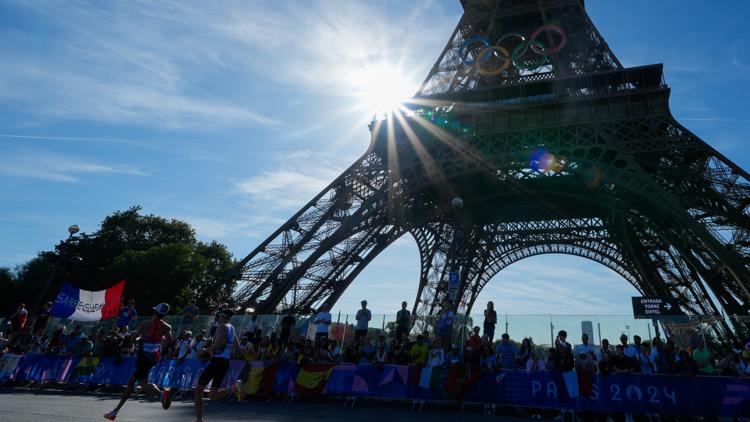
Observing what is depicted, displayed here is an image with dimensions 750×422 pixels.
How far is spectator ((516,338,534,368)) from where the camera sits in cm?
1238

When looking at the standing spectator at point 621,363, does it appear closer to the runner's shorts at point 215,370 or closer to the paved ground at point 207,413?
Result: the paved ground at point 207,413

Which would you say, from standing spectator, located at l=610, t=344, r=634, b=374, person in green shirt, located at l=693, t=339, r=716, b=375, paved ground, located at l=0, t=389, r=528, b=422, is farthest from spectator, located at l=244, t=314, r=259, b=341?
person in green shirt, located at l=693, t=339, r=716, b=375

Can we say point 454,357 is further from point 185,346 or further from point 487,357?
point 185,346

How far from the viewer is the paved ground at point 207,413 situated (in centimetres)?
794

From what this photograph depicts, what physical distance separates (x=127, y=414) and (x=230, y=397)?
4825 millimetres

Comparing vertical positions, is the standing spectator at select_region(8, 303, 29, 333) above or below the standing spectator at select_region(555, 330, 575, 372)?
below

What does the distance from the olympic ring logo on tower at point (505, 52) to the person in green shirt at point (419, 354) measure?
22.9 meters

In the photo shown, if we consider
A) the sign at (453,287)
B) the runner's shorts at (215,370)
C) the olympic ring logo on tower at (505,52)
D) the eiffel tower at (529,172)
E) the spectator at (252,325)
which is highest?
the olympic ring logo on tower at (505,52)

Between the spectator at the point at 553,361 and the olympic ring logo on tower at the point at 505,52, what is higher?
the olympic ring logo on tower at the point at 505,52

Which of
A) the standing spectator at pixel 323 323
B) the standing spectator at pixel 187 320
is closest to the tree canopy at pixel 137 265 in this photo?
the standing spectator at pixel 187 320

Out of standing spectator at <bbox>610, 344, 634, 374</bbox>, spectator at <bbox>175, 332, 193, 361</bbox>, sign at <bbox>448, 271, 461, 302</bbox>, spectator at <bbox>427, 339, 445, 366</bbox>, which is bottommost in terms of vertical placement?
spectator at <bbox>175, 332, 193, 361</bbox>

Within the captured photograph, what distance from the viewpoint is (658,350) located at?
12.3 m

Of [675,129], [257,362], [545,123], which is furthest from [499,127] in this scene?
A: [257,362]

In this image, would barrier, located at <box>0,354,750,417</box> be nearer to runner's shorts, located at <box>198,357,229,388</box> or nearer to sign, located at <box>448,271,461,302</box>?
sign, located at <box>448,271,461,302</box>
